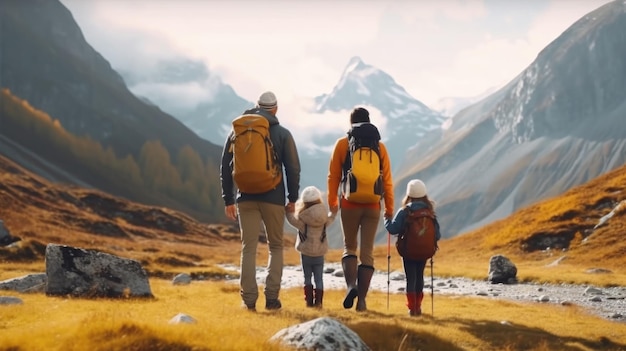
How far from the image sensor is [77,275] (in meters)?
15.4

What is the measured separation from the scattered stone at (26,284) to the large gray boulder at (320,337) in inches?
430

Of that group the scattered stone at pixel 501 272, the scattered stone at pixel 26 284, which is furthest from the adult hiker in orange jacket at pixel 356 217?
the scattered stone at pixel 501 272

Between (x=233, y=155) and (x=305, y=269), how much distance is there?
3.94 metres

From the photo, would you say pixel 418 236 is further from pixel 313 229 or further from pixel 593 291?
pixel 593 291

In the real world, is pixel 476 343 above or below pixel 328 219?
below

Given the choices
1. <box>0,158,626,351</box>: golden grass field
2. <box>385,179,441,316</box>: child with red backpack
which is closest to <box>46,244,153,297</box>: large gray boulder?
<box>0,158,626,351</box>: golden grass field

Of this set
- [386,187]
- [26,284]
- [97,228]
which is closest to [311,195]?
[386,187]

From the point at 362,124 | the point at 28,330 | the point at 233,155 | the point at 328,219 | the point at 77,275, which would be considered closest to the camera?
the point at 28,330

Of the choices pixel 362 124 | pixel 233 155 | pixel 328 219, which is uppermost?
pixel 362 124

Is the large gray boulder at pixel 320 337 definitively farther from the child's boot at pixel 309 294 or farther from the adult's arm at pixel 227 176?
the child's boot at pixel 309 294

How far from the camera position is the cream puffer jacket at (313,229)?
1401cm

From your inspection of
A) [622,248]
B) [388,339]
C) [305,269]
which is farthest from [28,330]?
[622,248]

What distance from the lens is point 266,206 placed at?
1205 cm

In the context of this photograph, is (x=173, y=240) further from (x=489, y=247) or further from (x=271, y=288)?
(x=271, y=288)
